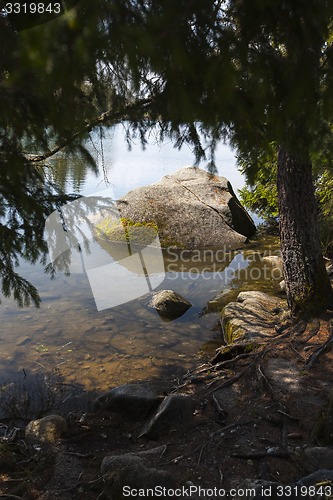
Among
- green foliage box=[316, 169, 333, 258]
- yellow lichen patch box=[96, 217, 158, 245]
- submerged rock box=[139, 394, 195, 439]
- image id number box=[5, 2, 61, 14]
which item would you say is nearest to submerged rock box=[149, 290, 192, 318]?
green foliage box=[316, 169, 333, 258]

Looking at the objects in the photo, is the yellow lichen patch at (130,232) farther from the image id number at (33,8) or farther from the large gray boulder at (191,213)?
the image id number at (33,8)

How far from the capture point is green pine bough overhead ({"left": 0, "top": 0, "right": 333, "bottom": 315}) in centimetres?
212

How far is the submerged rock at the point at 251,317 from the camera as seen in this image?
6.47 metres

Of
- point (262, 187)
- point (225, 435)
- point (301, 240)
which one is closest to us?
point (225, 435)

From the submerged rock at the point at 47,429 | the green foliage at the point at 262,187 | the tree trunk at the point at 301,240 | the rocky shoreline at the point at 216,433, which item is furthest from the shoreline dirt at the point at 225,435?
the green foliage at the point at 262,187

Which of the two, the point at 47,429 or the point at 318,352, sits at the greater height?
the point at 318,352

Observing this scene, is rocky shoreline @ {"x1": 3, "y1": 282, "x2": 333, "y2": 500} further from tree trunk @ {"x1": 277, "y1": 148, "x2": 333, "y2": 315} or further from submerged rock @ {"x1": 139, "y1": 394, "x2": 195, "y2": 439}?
tree trunk @ {"x1": 277, "y1": 148, "x2": 333, "y2": 315}

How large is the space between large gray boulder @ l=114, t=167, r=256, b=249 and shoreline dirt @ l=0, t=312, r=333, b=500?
844 centimetres

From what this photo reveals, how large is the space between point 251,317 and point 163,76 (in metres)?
5.39

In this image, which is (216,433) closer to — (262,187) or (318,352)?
(318,352)

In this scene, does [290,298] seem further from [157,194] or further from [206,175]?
[206,175]

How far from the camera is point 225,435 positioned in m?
3.81

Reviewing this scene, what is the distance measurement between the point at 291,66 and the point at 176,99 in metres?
0.84

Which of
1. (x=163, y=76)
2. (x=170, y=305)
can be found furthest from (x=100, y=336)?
(x=163, y=76)
